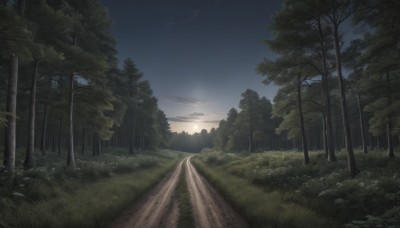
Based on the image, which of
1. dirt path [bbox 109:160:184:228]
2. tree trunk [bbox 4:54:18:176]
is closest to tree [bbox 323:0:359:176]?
dirt path [bbox 109:160:184:228]

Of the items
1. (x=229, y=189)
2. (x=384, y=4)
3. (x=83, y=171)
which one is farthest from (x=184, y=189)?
(x=384, y=4)

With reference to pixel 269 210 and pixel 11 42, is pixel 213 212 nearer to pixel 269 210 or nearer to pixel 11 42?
pixel 269 210

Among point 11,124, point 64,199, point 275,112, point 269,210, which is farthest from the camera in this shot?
point 275,112

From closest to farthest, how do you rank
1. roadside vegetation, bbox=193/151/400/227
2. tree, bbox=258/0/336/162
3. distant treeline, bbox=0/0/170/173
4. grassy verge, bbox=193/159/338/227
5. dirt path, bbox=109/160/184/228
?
roadside vegetation, bbox=193/151/400/227 < grassy verge, bbox=193/159/338/227 < dirt path, bbox=109/160/184/228 < distant treeline, bbox=0/0/170/173 < tree, bbox=258/0/336/162

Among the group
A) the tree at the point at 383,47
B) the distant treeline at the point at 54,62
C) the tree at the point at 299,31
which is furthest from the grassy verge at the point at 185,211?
the tree at the point at 383,47

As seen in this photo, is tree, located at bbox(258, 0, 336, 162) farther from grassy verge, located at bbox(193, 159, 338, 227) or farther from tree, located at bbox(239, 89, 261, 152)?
tree, located at bbox(239, 89, 261, 152)

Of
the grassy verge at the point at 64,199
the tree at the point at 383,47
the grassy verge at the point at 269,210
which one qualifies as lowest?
the grassy verge at the point at 269,210

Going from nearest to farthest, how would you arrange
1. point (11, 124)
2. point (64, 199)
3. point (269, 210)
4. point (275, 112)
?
point (269, 210) → point (64, 199) → point (11, 124) → point (275, 112)

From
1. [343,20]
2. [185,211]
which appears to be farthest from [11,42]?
[343,20]

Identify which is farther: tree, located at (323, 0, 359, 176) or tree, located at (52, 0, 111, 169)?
tree, located at (52, 0, 111, 169)

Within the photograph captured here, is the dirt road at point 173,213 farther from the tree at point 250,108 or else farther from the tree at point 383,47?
the tree at point 250,108

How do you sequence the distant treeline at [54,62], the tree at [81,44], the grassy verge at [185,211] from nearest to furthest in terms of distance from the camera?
the grassy verge at [185,211]
the distant treeline at [54,62]
the tree at [81,44]

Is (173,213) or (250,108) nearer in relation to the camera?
(173,213)

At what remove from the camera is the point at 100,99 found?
696 inches
